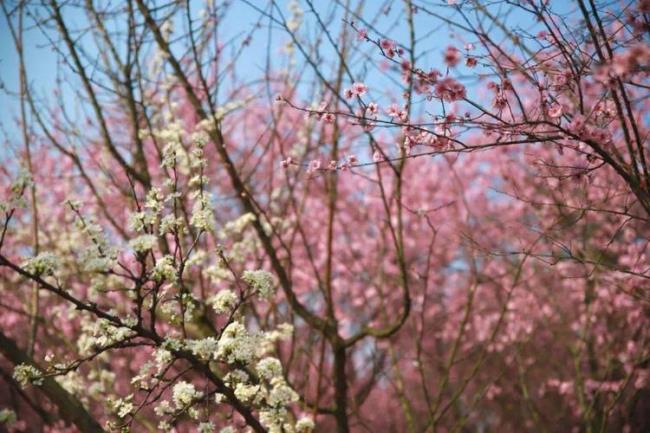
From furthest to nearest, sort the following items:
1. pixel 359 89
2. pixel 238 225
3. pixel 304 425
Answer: pixel 238 225
pixel 304 425
pixel 359 89

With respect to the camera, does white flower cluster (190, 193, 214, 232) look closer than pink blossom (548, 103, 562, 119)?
No

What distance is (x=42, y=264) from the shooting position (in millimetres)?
1884

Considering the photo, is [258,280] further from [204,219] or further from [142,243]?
[142,243]

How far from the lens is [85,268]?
1.90m

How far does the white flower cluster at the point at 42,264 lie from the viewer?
188 centimetres

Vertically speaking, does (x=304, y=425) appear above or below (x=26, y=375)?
below

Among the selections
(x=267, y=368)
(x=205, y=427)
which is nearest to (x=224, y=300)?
(x=267, y=368)

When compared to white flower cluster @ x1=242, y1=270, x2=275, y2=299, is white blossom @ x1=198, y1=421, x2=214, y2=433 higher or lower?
lower

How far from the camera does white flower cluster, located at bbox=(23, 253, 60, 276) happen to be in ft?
6.17

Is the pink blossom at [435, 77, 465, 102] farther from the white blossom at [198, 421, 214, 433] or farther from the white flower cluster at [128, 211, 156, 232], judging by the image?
the white blossom at [198, 421, 214, 433]

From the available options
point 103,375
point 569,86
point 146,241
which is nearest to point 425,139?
point 569,86

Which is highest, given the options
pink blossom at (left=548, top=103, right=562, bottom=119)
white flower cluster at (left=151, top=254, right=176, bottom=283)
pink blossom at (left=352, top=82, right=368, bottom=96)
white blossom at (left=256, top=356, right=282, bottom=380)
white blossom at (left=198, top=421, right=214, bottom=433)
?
pink blossom at (left=352, top=82, right=368, bottom=96)

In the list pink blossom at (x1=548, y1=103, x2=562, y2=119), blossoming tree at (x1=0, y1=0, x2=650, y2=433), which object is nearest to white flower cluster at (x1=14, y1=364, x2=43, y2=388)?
blossoming tree at (x1=0, y1=0, x2=650, y2=433)

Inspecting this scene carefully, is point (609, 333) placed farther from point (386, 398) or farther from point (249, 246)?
point (386, 398)
